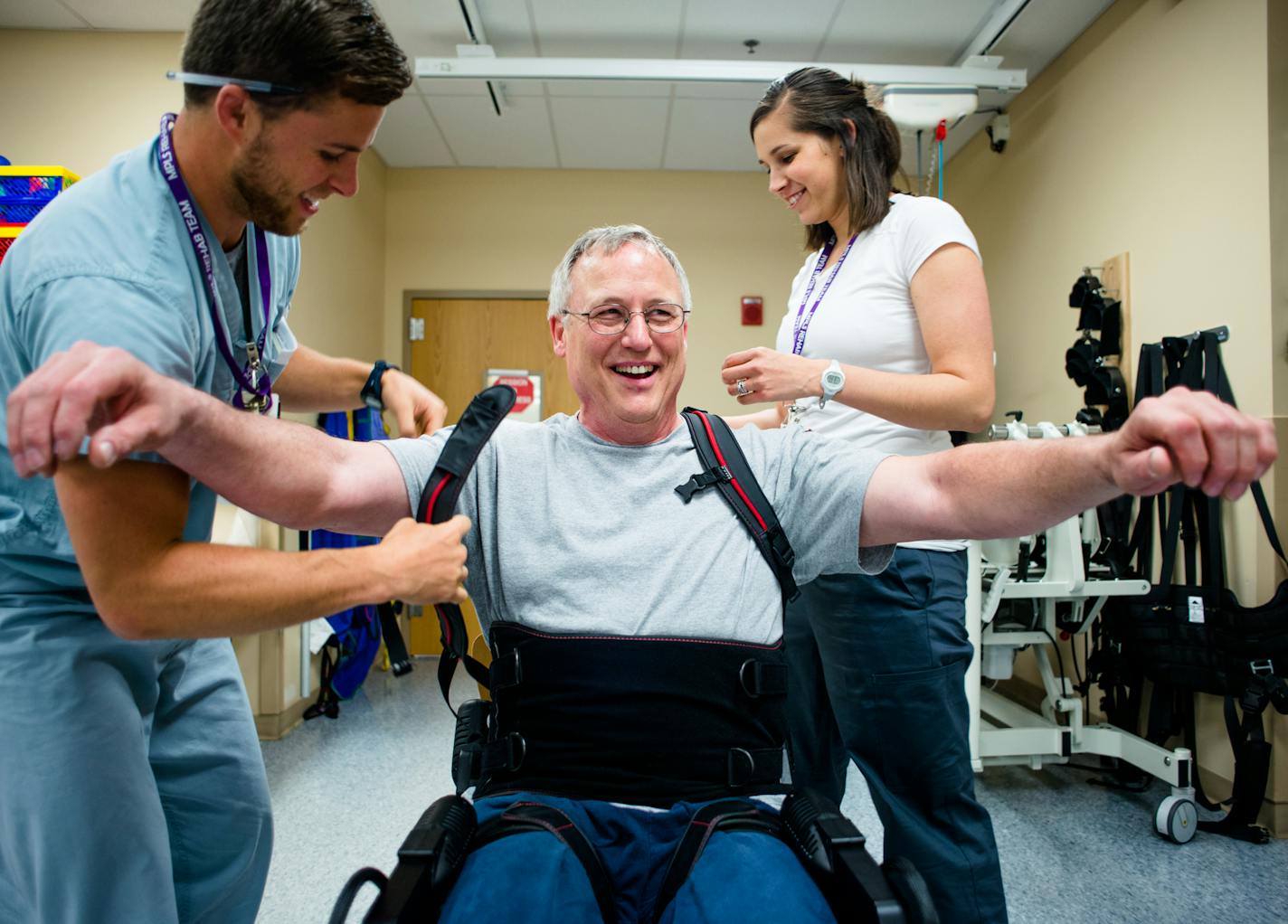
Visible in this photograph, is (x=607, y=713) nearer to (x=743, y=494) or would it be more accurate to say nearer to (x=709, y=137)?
(x=743, y=494)

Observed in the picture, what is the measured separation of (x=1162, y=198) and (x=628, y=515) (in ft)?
9.41

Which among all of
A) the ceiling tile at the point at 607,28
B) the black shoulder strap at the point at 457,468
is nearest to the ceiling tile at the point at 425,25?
the ceiling tile at the point at 607,28

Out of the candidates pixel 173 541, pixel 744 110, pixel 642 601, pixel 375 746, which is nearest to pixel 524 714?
pixel 642 601

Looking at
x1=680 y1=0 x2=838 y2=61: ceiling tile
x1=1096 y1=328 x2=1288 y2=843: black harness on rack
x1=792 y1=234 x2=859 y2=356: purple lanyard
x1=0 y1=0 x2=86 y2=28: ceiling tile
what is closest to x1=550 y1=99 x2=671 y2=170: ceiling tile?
x1=680 y1=0 x2=838 y2=61: ceiling tile

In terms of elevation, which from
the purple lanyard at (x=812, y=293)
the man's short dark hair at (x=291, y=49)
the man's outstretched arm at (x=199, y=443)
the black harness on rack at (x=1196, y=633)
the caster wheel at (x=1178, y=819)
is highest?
the man's short dark hair at (x=291, y=49)

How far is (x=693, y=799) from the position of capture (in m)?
1.03

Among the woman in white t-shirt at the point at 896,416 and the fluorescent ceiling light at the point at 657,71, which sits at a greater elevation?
the fluorescent ceiling light at the point at 657,71

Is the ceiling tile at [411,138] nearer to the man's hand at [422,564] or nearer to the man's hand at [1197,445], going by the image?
the man's hand at [422,564]

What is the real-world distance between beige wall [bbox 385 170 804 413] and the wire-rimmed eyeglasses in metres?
3.73

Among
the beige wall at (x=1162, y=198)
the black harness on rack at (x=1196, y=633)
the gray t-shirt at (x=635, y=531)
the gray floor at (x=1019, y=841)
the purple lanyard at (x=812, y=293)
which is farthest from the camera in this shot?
the beige wall at (x=1162, y=198)

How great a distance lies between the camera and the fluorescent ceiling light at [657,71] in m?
3.59

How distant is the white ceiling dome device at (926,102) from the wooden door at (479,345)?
7.71ft

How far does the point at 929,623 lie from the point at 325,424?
3.30 meters

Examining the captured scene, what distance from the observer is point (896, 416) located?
4.36 feet
